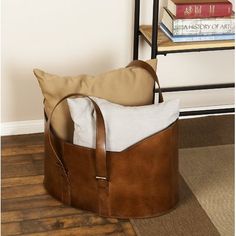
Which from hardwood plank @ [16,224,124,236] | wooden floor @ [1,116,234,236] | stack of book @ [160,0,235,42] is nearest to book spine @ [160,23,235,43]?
stack of book @ [160,0,235,42]

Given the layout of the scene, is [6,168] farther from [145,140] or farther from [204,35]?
[204,35]

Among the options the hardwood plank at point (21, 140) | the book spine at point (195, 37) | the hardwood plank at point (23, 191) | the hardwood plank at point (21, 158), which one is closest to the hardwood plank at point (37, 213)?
the hardwood plank at point (23, 191)


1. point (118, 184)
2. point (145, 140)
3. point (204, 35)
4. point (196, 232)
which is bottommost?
point (196, 232)

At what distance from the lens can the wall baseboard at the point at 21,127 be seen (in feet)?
9.01

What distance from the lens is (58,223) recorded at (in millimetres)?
2123

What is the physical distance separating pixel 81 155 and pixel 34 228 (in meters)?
0.29

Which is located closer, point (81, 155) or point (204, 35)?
point (81, 155)

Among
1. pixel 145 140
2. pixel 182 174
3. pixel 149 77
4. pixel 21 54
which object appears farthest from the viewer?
pixel 21 54

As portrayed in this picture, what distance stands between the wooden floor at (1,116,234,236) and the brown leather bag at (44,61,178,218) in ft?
0.16

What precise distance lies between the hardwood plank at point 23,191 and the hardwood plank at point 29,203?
24 mm

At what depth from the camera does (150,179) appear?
210 centimetres

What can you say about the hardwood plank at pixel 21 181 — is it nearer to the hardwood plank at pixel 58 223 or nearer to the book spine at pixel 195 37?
the hardwood plank at pixel 58 223

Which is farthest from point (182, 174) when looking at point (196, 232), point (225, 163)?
point (196, 232)

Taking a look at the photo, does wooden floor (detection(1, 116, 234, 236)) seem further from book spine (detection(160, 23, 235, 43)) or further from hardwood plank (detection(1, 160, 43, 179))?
book spine (detection(160, 23, 235, 43))
